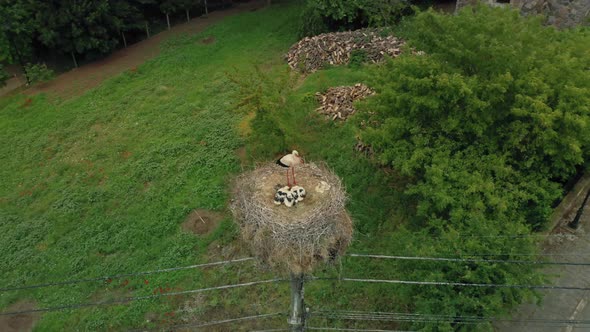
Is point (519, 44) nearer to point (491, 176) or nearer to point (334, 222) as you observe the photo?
point (491, 176)

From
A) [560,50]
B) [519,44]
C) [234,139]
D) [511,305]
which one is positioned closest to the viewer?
[511,305]

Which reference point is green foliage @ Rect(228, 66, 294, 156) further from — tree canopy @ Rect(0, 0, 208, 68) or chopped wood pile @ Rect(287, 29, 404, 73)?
tree canopy @ Rect(0, 0, 208, 68)

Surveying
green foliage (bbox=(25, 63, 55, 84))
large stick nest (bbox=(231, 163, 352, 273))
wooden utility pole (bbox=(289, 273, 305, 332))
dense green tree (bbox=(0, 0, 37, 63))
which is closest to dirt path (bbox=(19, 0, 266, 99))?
green foliage (bbox=(25, 63, 55, 84))

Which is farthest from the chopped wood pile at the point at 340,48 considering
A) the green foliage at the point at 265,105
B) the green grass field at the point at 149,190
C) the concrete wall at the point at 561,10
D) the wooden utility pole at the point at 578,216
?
the wooden utility pole at the point at 578,216


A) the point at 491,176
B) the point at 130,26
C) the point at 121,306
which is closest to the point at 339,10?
the point at 130,26

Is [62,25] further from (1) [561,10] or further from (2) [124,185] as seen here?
(1) [561,10]

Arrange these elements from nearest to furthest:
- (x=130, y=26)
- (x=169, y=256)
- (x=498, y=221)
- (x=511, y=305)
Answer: (x=511, y=305) < (x=498, y=221) < (x=169, y=256) < (x=130, y=26)

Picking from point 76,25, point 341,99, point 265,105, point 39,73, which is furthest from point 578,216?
point 39,73
